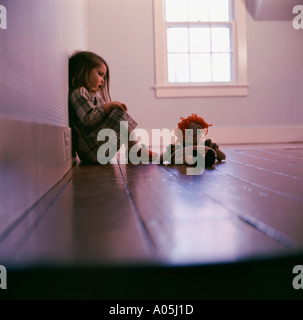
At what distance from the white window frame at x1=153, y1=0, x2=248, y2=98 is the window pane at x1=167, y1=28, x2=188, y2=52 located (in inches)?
3.5

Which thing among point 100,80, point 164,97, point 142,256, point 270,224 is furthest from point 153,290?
point 164,97

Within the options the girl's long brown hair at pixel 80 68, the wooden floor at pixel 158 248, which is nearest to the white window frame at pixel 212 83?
the girl's long brown hair at pixel 80 68

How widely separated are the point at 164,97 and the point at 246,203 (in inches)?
134

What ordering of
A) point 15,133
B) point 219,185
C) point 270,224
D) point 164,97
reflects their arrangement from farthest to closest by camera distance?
point 164,97, point 219,185, point 15,133, point 270,224

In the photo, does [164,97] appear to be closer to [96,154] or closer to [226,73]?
[226,73]

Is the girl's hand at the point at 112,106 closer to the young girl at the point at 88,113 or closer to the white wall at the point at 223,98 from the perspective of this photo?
the young girl at the point at 88,113

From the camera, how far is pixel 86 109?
1744mm

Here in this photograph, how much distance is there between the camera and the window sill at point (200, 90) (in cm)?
399

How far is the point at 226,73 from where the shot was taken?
162 inches

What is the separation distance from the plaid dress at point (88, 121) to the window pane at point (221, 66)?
8.39 ft
